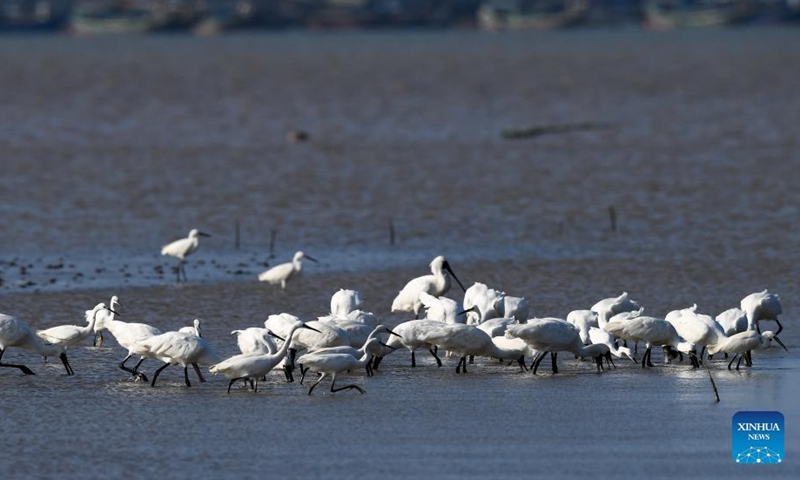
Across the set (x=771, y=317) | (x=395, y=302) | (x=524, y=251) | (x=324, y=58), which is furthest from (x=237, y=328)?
(x=324, y=58)

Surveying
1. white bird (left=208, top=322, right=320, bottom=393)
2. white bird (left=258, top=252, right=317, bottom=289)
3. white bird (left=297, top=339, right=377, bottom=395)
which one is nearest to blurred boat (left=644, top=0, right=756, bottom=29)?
white bird (left=258, top=252, right=317, bottom=289)

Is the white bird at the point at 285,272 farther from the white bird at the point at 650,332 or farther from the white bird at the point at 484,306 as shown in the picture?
the white bird at the point at 650,332

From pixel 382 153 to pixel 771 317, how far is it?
921 inches

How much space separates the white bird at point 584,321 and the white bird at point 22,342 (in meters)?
4.09

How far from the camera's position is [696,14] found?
192 m

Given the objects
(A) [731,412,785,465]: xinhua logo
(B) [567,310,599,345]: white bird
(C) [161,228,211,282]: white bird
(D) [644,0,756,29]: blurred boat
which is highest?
(D) [644,0,756,29]: blurred boat

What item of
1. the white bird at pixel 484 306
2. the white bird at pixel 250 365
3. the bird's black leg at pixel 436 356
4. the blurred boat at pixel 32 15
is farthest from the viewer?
the blurred boat at pixel 32 15

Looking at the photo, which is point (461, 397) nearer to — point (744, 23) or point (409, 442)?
point (409, 442)

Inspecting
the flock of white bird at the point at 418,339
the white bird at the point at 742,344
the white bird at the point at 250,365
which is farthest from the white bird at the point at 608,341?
the white bird at the point at 250,365

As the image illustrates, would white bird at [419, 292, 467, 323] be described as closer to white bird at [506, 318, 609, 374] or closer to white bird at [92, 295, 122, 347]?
white bird at [506, 318, 609, 374]

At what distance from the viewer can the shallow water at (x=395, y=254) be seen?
1134 cm

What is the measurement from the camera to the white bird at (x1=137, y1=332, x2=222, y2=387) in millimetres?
12938

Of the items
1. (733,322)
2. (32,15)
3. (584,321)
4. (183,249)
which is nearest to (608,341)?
(584,321)

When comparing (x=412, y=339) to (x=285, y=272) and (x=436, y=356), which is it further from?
(x=285, y=272)
